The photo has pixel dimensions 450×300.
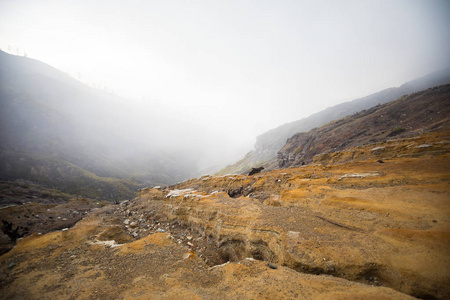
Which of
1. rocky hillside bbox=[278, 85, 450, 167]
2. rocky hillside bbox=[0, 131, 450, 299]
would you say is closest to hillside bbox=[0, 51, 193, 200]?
rocky hillside bbox=[0, 131, 450, 299]

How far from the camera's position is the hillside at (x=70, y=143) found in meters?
69.0

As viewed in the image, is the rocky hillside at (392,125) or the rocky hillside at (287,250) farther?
the rocky hillside at (392,125)

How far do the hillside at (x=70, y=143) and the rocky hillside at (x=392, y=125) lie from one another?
80.9 metres

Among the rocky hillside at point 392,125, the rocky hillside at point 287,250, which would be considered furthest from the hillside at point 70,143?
the rocky hillside at point 392,125

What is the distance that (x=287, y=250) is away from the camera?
8.17 metres

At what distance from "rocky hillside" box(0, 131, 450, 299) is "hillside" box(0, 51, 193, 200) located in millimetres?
71644

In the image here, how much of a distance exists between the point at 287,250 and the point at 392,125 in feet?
170

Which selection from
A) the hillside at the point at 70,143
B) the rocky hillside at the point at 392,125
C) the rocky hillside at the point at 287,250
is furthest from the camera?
the hillside at the point at 70,143

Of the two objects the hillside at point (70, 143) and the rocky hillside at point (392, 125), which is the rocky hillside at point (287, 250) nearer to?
the rocky hillside at point (392, 125)

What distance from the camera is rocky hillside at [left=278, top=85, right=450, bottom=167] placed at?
3209cm

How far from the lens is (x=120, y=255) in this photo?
35.0 feet

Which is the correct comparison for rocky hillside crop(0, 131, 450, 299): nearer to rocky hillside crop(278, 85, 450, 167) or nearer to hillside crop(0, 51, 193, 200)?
rocky hillside crop(278, 85, 450, 167)

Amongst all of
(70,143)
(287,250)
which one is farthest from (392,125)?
(70,143)

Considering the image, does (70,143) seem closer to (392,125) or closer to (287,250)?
(287,250)
